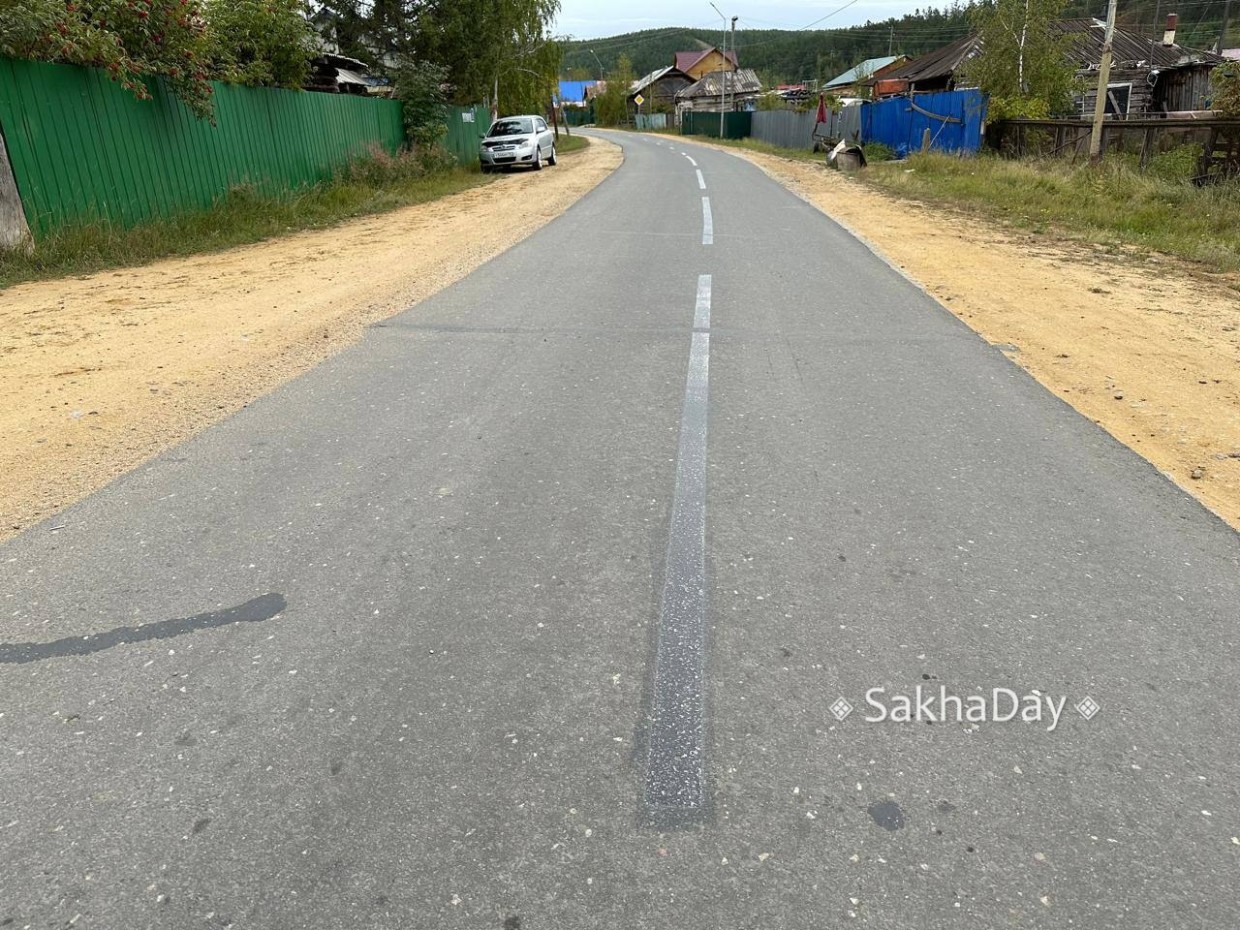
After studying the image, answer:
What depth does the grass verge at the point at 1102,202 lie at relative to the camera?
13062 millimetres

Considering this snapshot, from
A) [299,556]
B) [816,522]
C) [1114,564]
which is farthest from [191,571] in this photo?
[1114,564]

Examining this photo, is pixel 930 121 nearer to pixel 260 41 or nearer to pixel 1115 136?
pixel 1115 136

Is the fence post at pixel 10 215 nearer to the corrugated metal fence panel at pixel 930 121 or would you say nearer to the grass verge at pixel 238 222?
the grass verge at pixel 238 222

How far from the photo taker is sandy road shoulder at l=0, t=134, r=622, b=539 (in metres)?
5.02

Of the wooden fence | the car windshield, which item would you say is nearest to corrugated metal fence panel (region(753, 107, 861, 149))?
the wooden fence

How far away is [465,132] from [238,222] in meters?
17.4

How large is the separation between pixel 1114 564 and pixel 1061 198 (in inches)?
636

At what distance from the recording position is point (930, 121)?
94.6 ft

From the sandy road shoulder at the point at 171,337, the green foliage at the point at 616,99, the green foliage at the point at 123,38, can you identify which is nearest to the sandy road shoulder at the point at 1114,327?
the sandy road shoulder at the point at 171,337

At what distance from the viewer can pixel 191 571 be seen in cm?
361

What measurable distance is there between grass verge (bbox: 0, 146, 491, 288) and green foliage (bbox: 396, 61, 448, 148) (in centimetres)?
121

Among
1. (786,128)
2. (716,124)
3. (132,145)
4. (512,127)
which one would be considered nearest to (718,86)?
(716,124)

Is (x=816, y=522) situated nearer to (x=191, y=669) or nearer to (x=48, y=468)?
(x=191, y=669)

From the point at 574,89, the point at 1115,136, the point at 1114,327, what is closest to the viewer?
the point at 1114,327
